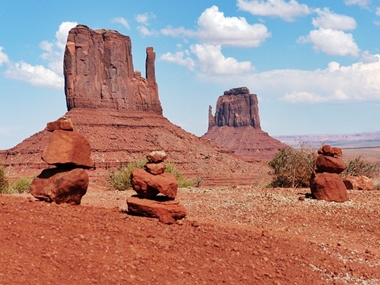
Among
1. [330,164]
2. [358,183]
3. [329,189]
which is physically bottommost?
[358,183]

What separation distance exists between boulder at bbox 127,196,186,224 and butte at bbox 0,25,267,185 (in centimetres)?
6619

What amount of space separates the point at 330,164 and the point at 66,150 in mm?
9889

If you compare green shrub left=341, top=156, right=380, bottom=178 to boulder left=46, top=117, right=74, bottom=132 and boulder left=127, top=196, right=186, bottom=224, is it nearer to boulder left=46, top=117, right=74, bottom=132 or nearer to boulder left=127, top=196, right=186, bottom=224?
boulder left=127, top=196, right=186, bottom=224

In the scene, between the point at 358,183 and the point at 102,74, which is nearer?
the point at 358,183

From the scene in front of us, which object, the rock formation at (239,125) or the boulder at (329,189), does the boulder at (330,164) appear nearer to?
the boulder at (329,189)

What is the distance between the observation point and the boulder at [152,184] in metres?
12.0

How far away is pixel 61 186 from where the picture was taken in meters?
11.9

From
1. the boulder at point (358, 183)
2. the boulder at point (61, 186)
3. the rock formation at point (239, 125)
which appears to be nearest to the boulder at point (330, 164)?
the boulder at point (358, 183)

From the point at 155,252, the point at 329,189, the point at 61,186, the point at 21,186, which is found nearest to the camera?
the point at 155,252

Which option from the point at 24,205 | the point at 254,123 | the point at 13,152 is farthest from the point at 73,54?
the point at 24,205

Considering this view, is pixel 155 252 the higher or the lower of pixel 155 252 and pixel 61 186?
the lower

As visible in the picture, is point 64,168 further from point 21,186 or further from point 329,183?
point 21,186

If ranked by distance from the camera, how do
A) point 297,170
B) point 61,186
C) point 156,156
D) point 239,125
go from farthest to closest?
point 239,125 < point 297,170 < point 156,156 < point 61,186

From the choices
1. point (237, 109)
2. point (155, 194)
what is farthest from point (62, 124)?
point (237, 109)
